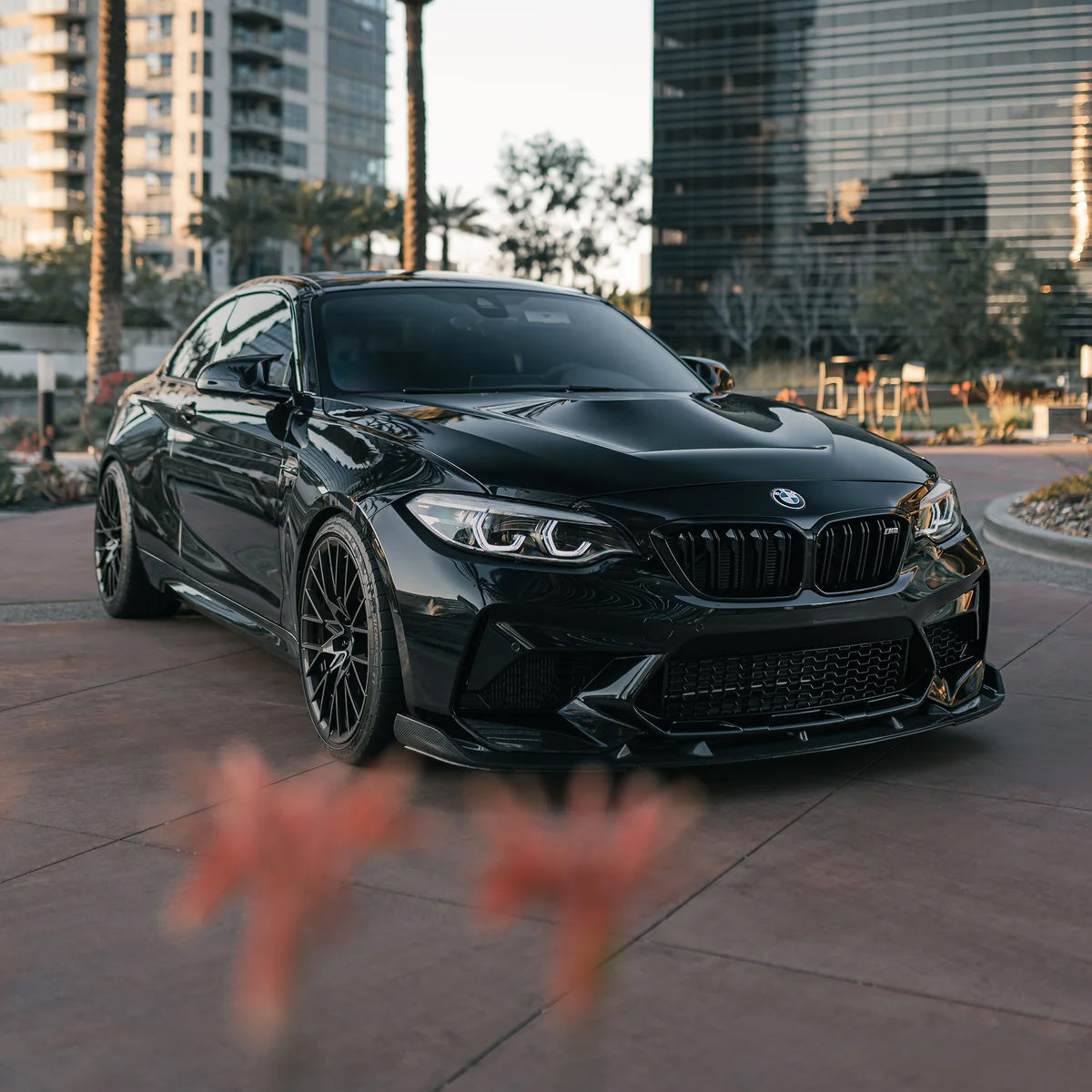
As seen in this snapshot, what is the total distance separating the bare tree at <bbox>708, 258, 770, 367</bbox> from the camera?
9038cm

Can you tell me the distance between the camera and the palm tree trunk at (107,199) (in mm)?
18031

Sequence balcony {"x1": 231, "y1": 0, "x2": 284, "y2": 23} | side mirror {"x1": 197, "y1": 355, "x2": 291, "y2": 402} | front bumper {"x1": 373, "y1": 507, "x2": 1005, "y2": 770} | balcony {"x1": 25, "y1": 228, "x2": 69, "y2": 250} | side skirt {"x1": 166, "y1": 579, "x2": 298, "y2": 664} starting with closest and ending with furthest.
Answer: front bumper {"x1": 373, "y1": 507, "x2": 1005, "y2": 770} < side skirt {"x1": 166, "y1": 579, "x2": 298, "y2": 664} < side mirror {"x1": 197, "y1": 355, "x2": 291, "y2": 402} < balcony {"x1": 25, "y1": 228, "x2": 69, "y2": 250} < balcony {"x1": 231, "y1": 0, "x2": 284, "y2": 23}

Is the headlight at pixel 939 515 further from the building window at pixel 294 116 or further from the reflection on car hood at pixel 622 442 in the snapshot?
the building window at pixel 294 116

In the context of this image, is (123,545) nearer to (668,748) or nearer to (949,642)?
(668,748)

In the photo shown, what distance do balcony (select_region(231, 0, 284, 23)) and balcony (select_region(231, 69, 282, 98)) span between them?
11.5 feet

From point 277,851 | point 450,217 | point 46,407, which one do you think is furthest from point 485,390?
point 450,217

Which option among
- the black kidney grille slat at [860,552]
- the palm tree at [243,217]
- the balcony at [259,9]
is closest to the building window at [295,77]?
the balcony at [259,9]

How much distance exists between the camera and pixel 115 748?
5.07 metres

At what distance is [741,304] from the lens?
92.3m

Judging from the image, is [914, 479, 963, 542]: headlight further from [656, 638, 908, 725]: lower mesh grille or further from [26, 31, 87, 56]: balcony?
[26, 31, 87, 56]: balcony

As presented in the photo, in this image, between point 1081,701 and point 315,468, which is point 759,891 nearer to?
point 315,468

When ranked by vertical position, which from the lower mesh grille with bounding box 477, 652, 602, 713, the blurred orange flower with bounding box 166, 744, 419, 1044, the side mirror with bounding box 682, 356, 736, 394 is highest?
the side mirror with bounding box 682, 356, 736, 394

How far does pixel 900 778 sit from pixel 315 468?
2087mm

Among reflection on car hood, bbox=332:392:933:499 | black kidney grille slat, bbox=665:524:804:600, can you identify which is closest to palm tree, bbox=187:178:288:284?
reflection on car hood, bbox=332:392:933:499
